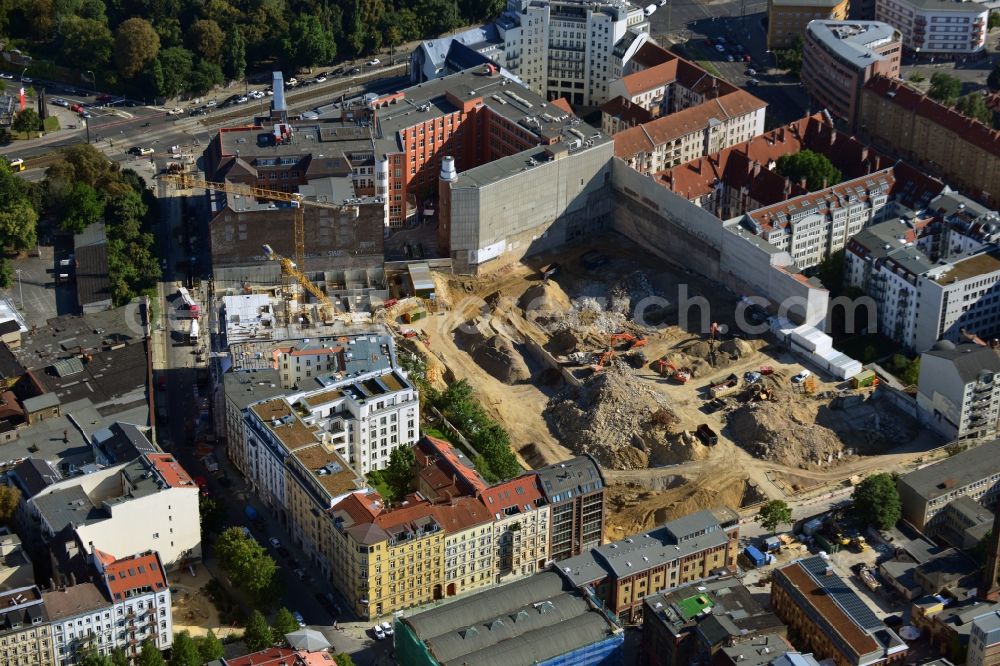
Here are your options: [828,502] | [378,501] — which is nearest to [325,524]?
[378,501]

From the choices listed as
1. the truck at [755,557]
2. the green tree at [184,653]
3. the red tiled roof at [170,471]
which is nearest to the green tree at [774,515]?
the truck at [755,557]

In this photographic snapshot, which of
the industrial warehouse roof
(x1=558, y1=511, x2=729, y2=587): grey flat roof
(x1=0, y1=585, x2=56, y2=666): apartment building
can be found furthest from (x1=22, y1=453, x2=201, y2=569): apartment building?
(x1=558, y1=511, x2=729, y2=587): grey flat roof

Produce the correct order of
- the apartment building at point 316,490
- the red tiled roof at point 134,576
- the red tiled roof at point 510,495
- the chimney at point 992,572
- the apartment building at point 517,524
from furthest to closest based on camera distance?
the apartment building at point 517,524 → the red tiled roof at point 510,495 → the apartment building at point 316,490 → the chimney at point 992,572 → the red tiled roof at point 134,576

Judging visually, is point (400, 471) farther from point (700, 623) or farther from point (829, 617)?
point (829, 617)

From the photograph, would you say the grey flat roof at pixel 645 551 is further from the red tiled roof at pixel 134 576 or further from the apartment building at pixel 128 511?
the red tiled roof at pixel 134 576

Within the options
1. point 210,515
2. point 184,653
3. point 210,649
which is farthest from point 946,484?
point 184,653

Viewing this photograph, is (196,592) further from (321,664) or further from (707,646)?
(707,646)
